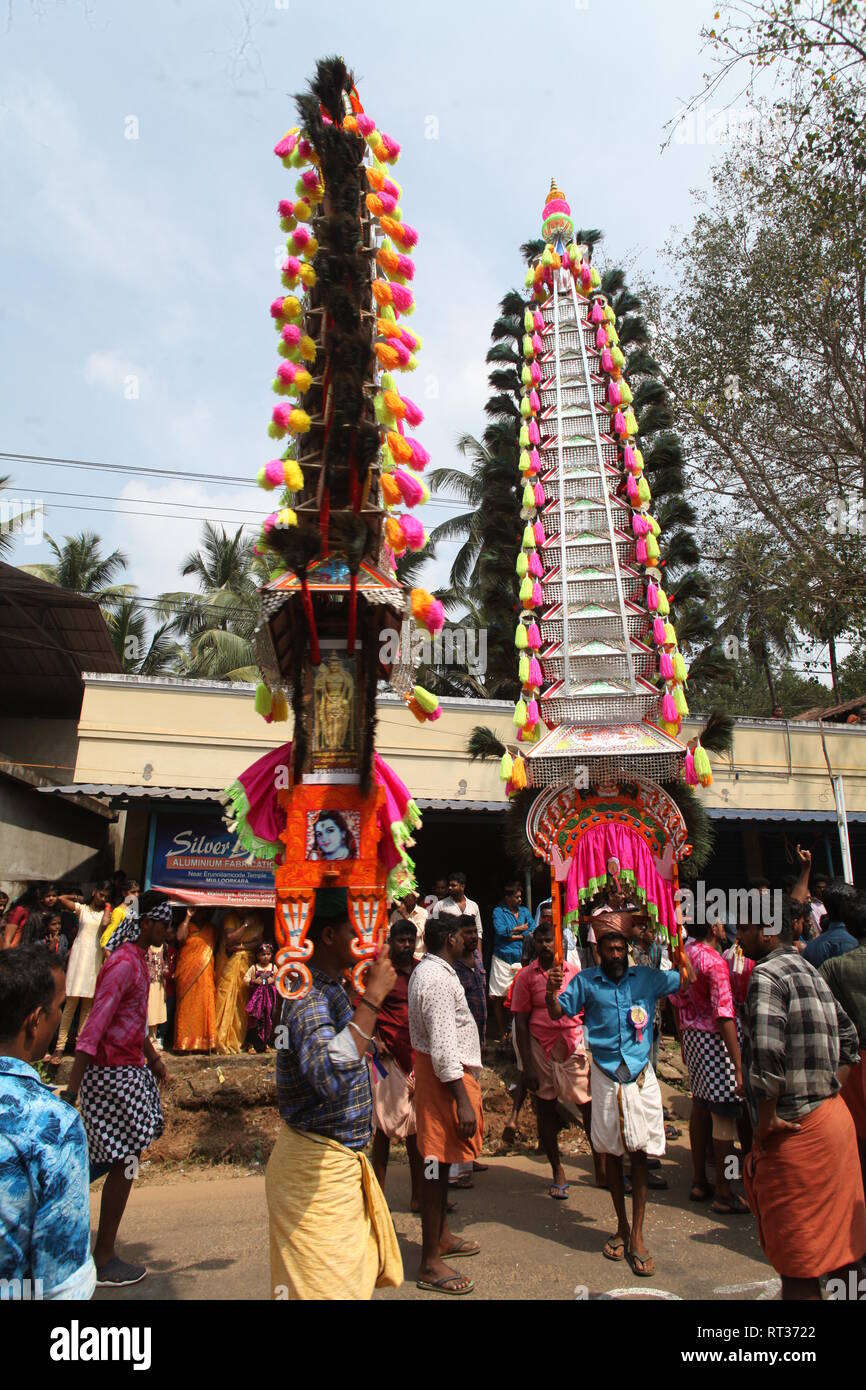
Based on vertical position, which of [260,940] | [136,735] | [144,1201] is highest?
[136,735]

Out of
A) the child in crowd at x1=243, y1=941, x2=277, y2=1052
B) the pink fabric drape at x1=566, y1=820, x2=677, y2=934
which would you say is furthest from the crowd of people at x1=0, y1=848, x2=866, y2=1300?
the child in crowd at x1=243, y1=941, x2=277, y2=1052

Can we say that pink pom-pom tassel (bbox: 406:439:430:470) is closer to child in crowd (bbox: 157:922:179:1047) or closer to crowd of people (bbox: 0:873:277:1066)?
crowd of people (bbox: 0:873:277:1066)

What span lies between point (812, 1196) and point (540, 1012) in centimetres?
308

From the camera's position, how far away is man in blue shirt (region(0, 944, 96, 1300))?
1.96 meters

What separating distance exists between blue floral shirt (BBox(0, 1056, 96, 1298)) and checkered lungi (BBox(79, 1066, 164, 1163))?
102 inches

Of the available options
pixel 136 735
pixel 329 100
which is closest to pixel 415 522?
pixel 329 100


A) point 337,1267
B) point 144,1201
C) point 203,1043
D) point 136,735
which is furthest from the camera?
point 136,735

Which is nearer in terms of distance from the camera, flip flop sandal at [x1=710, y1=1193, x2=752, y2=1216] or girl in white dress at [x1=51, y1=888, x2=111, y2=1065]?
flip flop sandal at [x1=710, y1=1193, x2=752, y2=1216]

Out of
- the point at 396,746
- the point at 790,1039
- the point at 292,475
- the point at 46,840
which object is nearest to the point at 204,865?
the point at 46,840

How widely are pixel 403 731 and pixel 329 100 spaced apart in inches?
454

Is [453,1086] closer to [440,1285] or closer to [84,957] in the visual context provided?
[440,1285]
